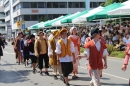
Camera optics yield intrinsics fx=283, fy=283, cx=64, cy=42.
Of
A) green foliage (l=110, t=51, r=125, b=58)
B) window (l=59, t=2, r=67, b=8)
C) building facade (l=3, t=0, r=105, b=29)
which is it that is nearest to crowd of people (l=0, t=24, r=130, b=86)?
green foliage (l=110, t=51, r=125, b=58)

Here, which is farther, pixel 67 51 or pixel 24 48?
pixel 24 48

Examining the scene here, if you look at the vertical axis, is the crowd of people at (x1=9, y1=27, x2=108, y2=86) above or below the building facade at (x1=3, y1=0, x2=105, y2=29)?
below

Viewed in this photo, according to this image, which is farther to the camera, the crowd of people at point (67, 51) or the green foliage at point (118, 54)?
the green foliage at point (118, 54)

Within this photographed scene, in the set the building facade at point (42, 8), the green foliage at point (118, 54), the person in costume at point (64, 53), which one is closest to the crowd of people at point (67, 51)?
the person in costume at point (64, 53)

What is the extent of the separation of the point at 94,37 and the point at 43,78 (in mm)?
4944

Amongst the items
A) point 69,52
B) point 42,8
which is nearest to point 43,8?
point 42,8

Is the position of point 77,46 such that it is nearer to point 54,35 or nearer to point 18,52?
point 54,35

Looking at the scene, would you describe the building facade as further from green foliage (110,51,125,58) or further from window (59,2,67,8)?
green foliage (110,51,125,58)

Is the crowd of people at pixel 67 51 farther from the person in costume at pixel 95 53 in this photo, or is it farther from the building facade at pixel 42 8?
the building facade at pixel 42 8

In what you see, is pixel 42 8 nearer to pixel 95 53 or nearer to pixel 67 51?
pixel 67 51

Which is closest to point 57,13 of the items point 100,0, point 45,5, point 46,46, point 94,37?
point 45,5

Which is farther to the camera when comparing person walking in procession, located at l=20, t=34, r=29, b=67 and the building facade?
the building facade

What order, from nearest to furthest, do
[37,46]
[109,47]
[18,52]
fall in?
[37,46]
[18,52]
[109,47]

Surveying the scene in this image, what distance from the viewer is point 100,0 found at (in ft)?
243
